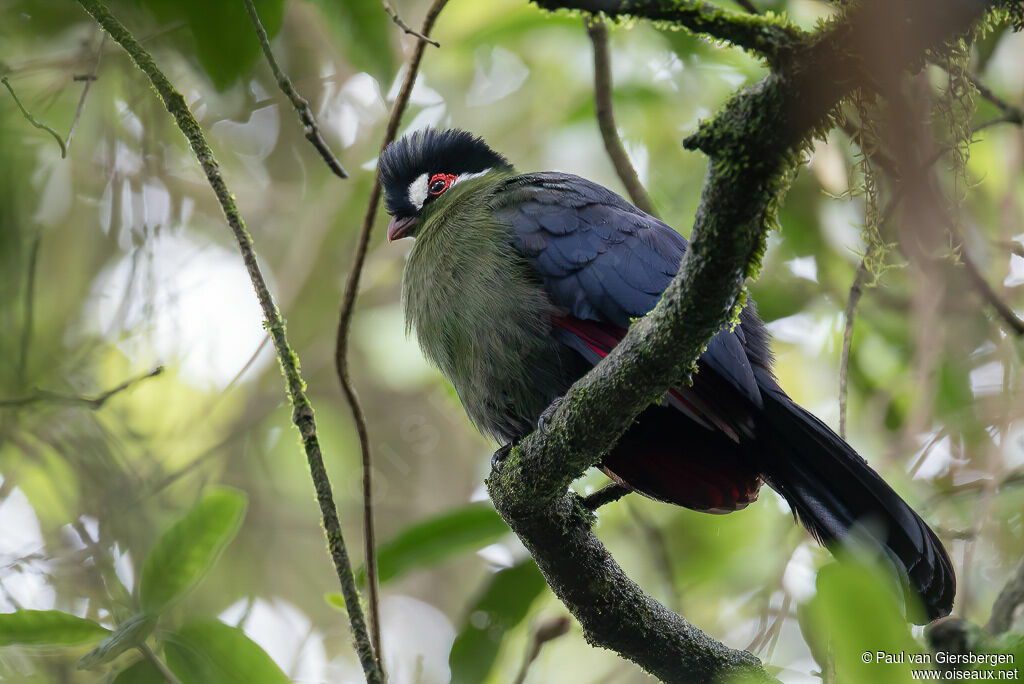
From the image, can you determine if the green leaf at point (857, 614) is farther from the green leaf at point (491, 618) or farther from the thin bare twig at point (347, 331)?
the green leaf at point (491, 618)

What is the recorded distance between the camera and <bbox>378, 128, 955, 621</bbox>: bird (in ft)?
7.83

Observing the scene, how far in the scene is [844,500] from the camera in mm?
2418

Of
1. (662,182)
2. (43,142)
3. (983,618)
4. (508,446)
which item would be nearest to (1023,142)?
(662,182)

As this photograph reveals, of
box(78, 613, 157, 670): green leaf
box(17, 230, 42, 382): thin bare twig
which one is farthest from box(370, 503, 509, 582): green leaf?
box(17, 230, 42, 382): thin bare twig

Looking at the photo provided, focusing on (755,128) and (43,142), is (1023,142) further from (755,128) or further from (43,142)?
(43,142)

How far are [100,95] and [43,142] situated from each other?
451mm

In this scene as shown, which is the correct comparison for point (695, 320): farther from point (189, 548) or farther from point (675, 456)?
point (189, 548)

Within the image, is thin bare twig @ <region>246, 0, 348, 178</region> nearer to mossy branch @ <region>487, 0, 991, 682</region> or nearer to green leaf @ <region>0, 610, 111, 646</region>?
mossy branch @ <region>487, 0, 991, 682</region>

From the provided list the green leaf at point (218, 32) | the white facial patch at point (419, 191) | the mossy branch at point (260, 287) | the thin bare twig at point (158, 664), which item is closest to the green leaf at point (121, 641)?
the thin bare twig at point (158, 664)

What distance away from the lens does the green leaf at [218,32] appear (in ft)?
9.50

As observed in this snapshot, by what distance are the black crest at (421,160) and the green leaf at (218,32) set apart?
82 cm

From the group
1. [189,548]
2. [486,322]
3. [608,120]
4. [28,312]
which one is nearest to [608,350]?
[486,322]

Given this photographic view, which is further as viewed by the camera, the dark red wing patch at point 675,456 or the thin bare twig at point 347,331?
the thin bare twig at point 347,331

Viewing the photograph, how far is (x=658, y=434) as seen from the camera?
110 inches
